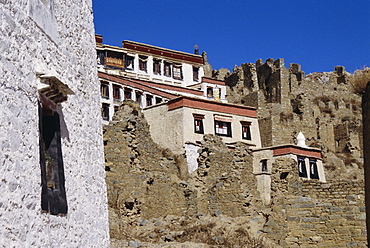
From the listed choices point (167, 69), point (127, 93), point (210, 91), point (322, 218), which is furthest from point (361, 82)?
point (167, 69)

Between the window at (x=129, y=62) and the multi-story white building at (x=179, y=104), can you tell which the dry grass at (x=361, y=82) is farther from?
the window at (x=129, y=62)

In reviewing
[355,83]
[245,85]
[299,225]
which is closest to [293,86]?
[245,85]

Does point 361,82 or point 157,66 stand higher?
point 157,66

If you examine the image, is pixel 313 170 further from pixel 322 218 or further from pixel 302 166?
pixel 322 218

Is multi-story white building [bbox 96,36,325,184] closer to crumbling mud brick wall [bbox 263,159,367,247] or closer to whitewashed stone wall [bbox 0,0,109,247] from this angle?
crumbling mud brick wall [bbox 263,159,367,247]

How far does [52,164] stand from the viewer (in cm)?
792

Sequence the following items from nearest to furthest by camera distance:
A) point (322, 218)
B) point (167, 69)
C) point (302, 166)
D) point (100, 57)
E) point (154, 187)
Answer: point (322, 218) < point (154, 187) < point (302, 166) < point (100, 57) < point (167, 69)

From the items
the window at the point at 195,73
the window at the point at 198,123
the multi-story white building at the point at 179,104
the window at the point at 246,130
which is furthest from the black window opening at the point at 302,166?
the window at the point at 195,73

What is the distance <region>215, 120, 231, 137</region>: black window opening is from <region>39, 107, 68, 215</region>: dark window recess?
30997mm

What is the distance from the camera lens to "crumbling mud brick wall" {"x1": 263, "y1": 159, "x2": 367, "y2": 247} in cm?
1842

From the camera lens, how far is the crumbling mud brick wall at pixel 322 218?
60.4 ft

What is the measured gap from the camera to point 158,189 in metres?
22.9

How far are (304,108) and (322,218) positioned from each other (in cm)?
4033

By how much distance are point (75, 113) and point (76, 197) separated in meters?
1.16
